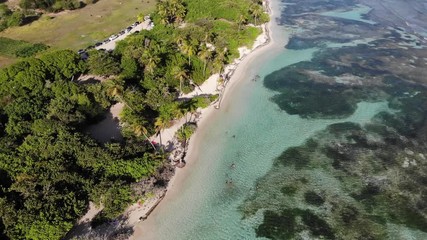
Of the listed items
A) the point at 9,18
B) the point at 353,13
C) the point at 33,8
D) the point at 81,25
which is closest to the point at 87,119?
the point at 81,25

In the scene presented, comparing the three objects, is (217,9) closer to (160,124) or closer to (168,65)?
(168,65)

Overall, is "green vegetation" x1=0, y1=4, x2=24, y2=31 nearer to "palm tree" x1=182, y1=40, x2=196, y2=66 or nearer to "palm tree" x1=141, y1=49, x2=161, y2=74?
"palm tree" x1=141, y1=49, x2=161, y2=74

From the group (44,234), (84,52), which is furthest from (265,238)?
(84,52)

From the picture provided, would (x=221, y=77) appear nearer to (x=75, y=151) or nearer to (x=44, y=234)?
(x=75, y=151)

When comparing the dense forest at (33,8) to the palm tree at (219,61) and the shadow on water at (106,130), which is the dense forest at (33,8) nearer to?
the shadow on water at (106,130)

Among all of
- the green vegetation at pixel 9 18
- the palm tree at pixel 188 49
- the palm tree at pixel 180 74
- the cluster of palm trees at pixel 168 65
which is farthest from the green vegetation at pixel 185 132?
the green vegetation at pixel 9 18

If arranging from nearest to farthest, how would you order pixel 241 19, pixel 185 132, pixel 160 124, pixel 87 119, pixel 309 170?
1. pixel 309 170
2. pixel 160 124
3. pixel 185 132
4. pixel 87 119
5. pixel 241 19

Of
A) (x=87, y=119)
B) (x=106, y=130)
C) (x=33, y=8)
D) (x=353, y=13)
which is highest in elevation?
(x=33, y=8)
